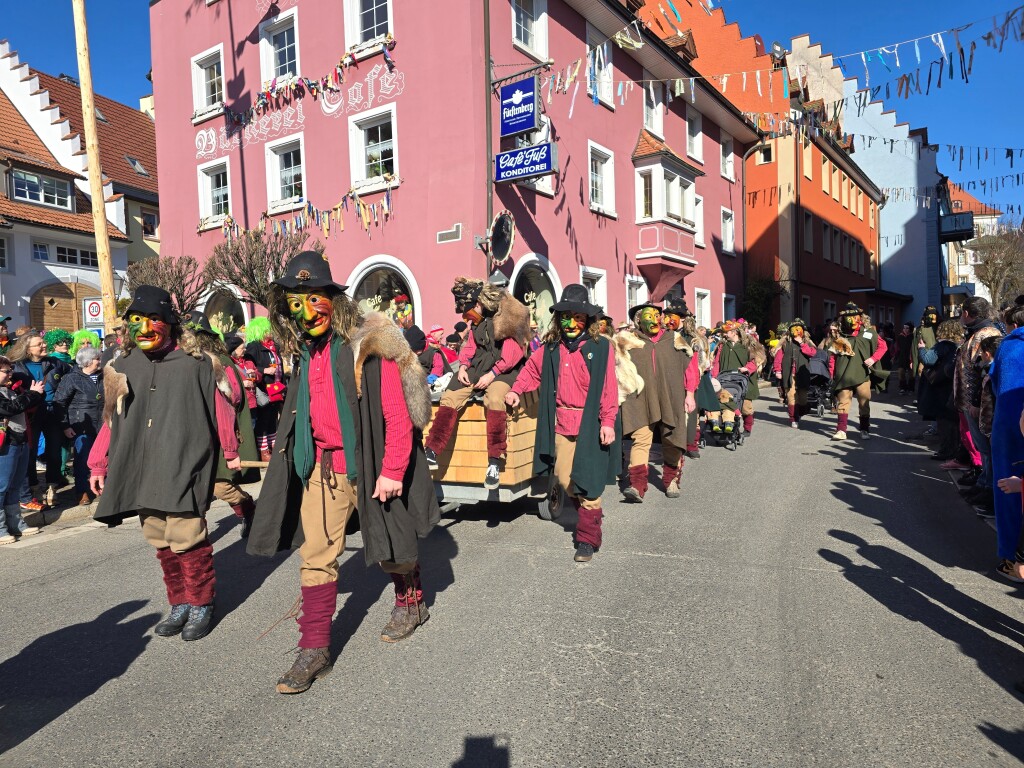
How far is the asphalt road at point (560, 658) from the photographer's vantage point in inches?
107

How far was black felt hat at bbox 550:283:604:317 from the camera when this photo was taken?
202 inches

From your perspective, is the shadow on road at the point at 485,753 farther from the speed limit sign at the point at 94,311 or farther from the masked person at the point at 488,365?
the speed limit sign at the point at 94,311

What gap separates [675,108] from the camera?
21438 millimetres

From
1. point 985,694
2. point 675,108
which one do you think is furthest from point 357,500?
point 675,108

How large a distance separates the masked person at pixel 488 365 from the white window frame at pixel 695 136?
1853cm

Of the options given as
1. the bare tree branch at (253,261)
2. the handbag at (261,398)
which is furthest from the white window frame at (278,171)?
the handbag at (261,398)

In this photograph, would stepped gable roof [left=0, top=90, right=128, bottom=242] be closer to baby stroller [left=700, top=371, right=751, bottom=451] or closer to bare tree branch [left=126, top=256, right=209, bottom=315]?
bare tree branch [left=126, top=256, right=209, bottom=315]

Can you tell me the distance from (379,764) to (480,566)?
7.63 ft

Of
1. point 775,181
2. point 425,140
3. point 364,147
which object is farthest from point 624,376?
point 775,181

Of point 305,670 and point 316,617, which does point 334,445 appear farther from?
point 305,670

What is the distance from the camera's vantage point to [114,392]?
3.90 m

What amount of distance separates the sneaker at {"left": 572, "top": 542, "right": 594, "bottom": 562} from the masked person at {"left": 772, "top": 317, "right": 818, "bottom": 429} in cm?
872

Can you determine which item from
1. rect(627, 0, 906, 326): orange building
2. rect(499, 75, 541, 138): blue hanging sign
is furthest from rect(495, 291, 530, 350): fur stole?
rect(627, 0, 906, 326): orange building

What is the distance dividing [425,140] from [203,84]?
8.41m
